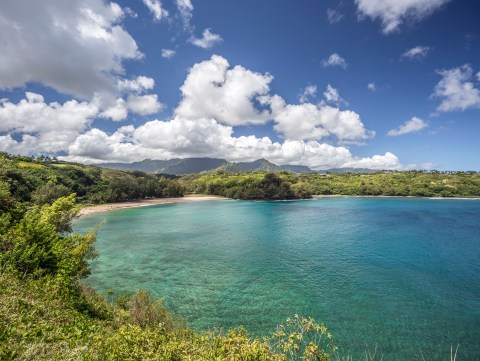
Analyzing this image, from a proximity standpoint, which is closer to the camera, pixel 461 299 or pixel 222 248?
pixel 461 299

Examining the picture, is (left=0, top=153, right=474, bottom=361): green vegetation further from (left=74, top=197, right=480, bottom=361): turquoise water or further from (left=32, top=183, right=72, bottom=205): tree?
(left=32, top=183, right=72, bottom=205): tree

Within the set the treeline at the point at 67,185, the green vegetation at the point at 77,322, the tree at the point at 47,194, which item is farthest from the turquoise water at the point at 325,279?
the treeline at the point at 67,185

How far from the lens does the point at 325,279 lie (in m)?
41.0

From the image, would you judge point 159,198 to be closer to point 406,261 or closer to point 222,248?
point 222,248

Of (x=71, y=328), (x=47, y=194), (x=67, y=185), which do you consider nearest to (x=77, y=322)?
(x=71, y=328)

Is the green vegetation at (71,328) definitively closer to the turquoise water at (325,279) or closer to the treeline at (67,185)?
the turquoise water at (325,279)

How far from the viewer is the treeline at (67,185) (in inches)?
4001

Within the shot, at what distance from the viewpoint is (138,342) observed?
37.1 feet

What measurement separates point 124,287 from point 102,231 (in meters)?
48.6

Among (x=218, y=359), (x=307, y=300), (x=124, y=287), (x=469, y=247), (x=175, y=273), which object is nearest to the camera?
(x=218, y=359)

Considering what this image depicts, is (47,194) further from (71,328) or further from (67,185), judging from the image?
(71,328)

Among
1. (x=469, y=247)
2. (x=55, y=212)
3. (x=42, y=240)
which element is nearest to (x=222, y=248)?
(x=55, y=212)

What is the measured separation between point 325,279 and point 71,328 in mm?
37215

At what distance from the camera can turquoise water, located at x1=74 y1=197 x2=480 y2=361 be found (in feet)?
88.5
